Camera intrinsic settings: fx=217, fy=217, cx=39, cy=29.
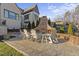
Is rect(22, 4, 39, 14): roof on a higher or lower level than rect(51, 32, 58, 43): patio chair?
higher

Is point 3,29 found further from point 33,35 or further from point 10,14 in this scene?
point 33,35

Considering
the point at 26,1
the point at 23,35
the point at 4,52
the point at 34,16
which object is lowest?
the point at 4,52

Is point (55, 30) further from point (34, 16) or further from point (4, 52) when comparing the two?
point (4, 52)

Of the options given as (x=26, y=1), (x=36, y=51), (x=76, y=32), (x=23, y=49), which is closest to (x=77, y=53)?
(x=76, y=32)

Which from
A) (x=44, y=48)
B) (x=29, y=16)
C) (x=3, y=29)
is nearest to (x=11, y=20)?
(x=3, y=29)

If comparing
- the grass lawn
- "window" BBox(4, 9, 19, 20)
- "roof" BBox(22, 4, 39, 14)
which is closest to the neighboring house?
"roof" BBox(22, 4, 39, 14)

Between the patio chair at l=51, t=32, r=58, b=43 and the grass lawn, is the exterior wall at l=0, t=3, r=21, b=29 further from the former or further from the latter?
the patio chair at l=51, t=32, r=58, b=43

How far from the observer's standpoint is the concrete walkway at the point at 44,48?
141 inches

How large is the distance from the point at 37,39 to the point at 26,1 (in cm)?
67

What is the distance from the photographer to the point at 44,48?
3.62 metres

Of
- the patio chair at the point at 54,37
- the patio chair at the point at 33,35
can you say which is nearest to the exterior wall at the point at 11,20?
the patio chair at the point at 33,35

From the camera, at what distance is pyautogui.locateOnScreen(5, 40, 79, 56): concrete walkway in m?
3.58

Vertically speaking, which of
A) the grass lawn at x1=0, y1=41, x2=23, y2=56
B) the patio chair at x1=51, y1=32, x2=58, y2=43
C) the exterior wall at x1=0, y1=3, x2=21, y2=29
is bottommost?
the grass lawn at x1=0, y1=41, x2=23, y2=56

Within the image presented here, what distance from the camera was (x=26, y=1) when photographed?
3.61m
